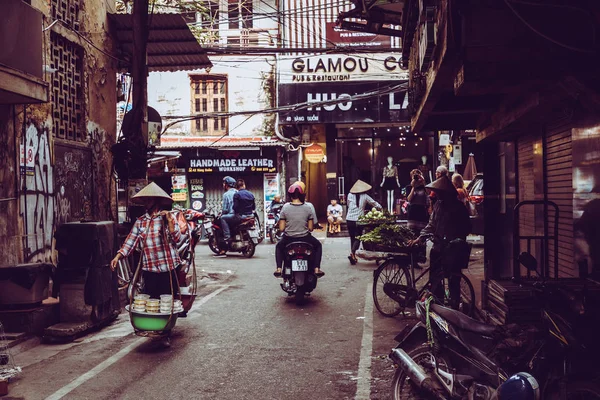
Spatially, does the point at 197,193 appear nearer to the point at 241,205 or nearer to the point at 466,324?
the point at 241,205

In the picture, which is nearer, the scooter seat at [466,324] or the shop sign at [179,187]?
the scooter seat at [466,324]

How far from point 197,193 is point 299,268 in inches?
609

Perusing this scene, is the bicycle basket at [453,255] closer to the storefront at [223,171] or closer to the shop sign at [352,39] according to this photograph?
the storefront at [223,171]

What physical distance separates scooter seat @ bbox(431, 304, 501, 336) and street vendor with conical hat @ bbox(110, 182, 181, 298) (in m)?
3.82

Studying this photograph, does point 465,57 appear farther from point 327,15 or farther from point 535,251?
point 327,15

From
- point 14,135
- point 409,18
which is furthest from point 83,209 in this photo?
point 409,18

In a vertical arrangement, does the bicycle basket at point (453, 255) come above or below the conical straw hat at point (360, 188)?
below

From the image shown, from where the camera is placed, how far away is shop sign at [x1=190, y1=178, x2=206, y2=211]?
25.0m

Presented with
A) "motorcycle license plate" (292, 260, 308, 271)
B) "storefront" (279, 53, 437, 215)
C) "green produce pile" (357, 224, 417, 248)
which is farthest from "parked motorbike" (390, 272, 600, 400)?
"storefront" (279, 53, 437, 215)

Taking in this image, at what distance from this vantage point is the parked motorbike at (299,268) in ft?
33.3

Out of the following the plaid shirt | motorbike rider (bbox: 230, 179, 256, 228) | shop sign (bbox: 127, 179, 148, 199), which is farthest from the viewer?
motorbike rider (bbox: 230, 179, 256, 228)

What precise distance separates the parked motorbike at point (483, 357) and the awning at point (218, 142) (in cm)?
1940

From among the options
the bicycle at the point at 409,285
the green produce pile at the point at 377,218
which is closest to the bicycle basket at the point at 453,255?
the bicycle at the point at 409,285

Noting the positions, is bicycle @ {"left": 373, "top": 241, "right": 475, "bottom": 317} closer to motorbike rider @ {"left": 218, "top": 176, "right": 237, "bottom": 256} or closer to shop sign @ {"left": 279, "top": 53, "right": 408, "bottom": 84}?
motorbike rider @ {"left": 218, "top": 176, "right": 237, "bottom": 256}
